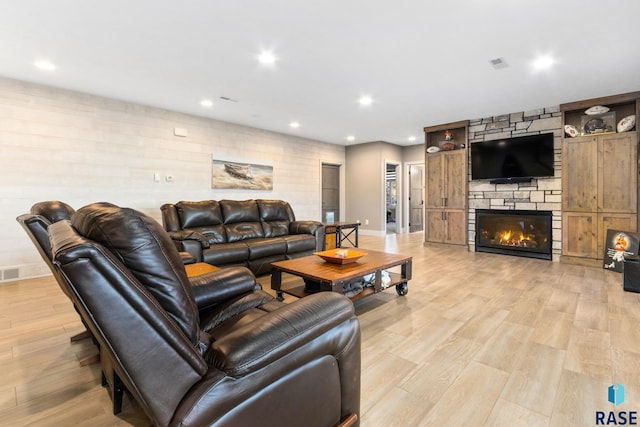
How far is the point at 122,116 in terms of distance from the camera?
4.71 meters

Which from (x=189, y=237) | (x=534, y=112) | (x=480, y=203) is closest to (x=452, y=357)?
(x=189, y=237)

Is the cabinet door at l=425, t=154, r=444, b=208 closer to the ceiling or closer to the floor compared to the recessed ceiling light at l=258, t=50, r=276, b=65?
closer to the floor

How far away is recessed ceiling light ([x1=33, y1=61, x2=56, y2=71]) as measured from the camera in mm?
3416

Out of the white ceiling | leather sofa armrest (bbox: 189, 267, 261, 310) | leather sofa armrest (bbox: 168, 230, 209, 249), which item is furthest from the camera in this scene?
leather sofa armrest (bbox: 168, 230, 209, 249)

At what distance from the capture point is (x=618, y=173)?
4492mm

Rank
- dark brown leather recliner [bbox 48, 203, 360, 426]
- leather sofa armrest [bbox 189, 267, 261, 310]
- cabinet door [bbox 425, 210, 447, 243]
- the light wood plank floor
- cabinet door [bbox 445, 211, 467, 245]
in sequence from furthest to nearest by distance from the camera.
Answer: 1. cabinet door [bbox 425, 210, 447, 243]
2. cabinet door [bbox 445, 211, 467, 245]
3. leather sofa armrest [bbox 189, 267, 261, 310]
4. the light wood plank floor
5. dark brown leather recliner [bbox 48, 203, 360, 426]

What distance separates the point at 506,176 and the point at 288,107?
157 inches

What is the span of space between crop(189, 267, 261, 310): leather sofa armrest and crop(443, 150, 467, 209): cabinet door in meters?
5.17

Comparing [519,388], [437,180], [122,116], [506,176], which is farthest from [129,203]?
[506,176]

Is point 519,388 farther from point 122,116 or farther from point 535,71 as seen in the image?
point 122,116

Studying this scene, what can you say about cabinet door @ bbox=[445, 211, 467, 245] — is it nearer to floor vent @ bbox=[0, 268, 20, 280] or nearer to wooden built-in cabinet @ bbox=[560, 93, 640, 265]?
wooden built-in cabinet @ bbox=[560, 93, 640, 265]

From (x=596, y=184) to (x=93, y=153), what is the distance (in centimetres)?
747

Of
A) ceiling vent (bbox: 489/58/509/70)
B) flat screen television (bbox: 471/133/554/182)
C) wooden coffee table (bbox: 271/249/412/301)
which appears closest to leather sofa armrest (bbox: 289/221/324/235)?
wooden coffee table (bbox: 271/249/412/301)

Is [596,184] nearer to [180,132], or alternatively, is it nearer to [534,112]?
[534,112]
